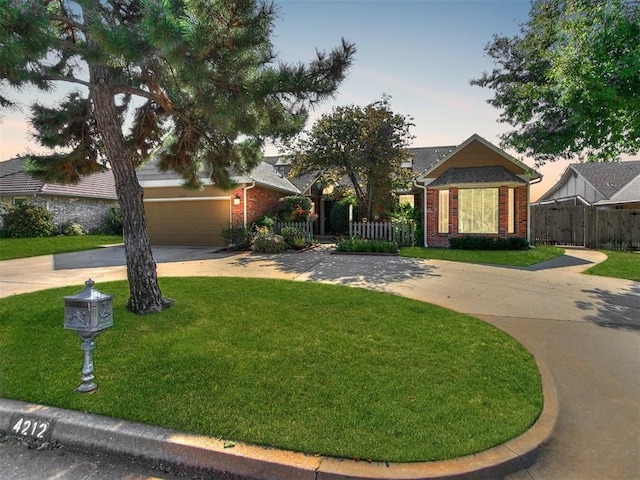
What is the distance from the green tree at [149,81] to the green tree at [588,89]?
469 cm

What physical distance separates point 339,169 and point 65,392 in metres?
13.0

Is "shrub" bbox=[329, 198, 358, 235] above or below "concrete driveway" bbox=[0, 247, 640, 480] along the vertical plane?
above

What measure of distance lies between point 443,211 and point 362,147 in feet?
14.2

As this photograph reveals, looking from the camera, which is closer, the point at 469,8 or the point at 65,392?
the point at 65,392

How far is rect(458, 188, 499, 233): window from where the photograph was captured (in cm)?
1423

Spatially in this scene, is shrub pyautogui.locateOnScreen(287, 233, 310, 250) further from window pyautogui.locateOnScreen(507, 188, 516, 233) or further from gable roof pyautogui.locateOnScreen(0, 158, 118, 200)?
gable roof pyautogui.locateOnScreen(0, 158, 118, 200)

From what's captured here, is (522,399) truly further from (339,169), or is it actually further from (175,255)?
(339,169)

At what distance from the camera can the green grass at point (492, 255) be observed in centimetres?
1080

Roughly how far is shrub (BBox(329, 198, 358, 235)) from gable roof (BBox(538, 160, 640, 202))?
51.7 feet

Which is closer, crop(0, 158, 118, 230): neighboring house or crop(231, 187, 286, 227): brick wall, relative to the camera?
crop(231, 187, 286, 227): brick wall

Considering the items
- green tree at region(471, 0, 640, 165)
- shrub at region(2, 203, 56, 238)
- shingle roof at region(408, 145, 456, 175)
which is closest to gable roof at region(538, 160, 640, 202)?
shingle roof at region(408, 145, 456, 175)

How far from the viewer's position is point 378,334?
14.9 ft

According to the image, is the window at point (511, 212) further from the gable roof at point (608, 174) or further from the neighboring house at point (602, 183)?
the gable roof at point (608, 174)

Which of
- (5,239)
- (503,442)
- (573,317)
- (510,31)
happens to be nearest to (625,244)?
(510,31)
